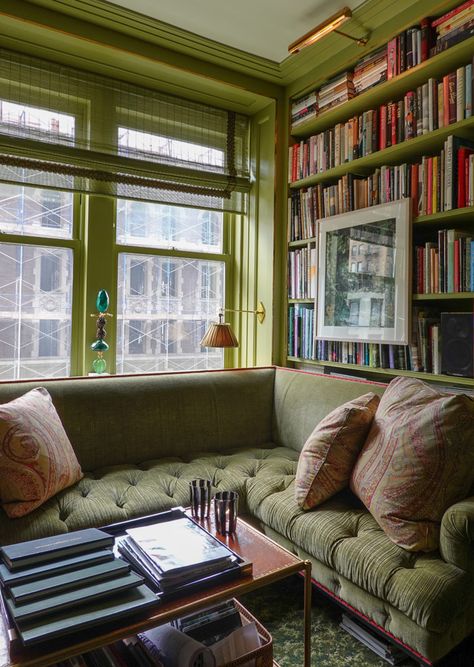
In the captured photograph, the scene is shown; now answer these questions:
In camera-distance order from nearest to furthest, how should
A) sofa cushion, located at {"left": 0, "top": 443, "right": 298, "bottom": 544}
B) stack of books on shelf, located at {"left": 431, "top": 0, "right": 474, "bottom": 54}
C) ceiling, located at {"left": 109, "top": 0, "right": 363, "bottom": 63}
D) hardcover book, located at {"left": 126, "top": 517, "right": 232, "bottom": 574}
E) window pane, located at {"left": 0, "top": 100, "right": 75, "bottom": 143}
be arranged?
Answer: hardcover book, located at {"left": 126, "top": 517, "right": 232, "bottom": 574} → sofa cushion, located at {"left": 0, "top": 443, "right": 298, "bottom": 544} → stack of books on shelf, located at {"left": 431, "top": 0, "right": 474, "bottom": 54} → ceiling, located at {"left": 109, "top": 0, "right": 363, "bottom": 63} → window pane, located at {"left": 0, "top": 100, "right": 75, "bottom": 143}

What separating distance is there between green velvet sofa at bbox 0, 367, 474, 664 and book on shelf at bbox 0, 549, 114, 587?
54 cm

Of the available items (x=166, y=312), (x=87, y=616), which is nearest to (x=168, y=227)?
(x=166, y=312)

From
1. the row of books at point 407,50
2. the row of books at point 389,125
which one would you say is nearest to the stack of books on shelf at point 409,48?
the row of books at point 407,50

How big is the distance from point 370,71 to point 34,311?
2.20m

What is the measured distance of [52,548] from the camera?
3.83 feet

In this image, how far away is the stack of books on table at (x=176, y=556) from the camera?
3.74 ft

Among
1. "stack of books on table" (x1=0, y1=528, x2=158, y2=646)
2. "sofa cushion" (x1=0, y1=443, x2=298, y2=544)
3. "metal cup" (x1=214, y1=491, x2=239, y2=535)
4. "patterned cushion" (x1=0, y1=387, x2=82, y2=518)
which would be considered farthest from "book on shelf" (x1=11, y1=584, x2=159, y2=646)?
"patterned cushion" (x1=0, y1=387, x2=82, y2=518)

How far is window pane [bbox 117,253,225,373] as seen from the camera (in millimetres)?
2920

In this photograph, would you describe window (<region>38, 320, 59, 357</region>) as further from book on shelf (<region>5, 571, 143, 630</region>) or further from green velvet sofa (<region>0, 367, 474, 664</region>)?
book on shelf (<region>5, 571, 143, 630</region>)

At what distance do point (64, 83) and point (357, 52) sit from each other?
159cm

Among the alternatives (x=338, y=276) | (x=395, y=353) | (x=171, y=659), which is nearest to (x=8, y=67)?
(x=338, y=276)

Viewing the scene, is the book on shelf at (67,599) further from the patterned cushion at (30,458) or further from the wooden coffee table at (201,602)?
the patterned cushion at (30,458)

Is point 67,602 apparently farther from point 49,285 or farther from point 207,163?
point 207,163

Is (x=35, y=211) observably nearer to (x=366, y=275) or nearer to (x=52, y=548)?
(x=366, y=275)
